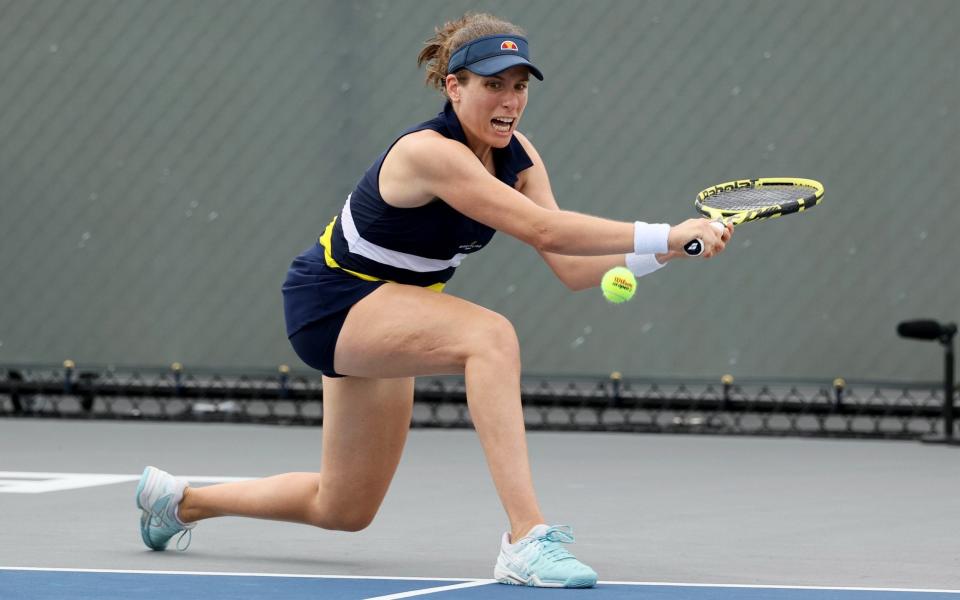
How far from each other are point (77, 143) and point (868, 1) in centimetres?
358

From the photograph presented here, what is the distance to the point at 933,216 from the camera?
7660 millimetres

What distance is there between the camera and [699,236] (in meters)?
4.09

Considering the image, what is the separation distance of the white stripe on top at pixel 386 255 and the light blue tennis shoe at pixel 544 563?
0.72m

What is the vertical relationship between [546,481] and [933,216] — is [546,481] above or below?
below

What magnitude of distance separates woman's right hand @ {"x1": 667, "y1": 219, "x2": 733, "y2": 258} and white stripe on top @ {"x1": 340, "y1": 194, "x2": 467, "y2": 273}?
25.0 inches

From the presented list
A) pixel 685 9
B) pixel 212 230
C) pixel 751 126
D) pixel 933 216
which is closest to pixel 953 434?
pixel 933 216

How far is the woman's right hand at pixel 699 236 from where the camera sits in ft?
13.4

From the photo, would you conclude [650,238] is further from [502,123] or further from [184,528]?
[184,528]

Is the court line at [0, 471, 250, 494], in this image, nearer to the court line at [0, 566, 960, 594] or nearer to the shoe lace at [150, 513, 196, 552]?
the shoe lace at [150, 513, 196, 552]

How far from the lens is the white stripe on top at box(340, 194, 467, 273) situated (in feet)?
14.6

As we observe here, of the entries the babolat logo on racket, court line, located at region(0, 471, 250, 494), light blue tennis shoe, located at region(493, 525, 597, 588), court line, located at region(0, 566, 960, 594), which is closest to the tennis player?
light blue tennis shoe, located at region(493, 525, 597, 588)

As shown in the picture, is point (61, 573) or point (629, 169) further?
point (629, 169)

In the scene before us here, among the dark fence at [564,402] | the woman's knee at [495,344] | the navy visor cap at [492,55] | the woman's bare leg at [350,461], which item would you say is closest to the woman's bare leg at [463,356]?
the woman's knee at [495,344]

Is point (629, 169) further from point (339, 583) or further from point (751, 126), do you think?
point (339, 583)
